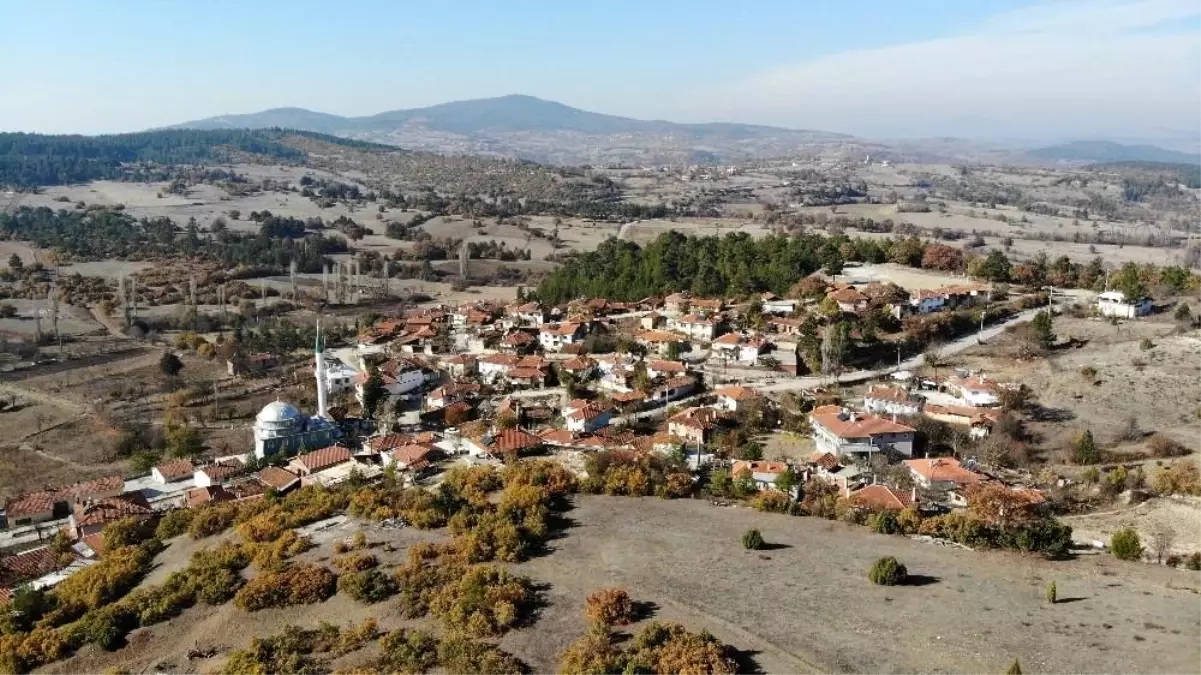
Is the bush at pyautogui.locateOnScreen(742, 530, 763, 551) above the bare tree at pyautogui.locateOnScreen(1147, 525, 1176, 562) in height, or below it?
above

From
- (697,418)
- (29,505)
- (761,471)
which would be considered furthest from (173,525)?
(697,418)

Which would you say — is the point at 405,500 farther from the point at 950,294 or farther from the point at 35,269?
the point at 35,269

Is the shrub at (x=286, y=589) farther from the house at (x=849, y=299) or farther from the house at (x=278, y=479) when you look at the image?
the house at (x=849, y=299)

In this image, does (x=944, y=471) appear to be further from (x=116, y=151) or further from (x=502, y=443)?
(x=116, y=151)

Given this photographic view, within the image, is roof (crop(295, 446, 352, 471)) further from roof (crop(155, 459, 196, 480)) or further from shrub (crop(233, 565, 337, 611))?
shrub (crop(233, 565, 337, 611))

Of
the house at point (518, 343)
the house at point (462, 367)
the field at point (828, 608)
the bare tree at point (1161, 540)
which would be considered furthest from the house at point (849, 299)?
the field at point (828, 608)

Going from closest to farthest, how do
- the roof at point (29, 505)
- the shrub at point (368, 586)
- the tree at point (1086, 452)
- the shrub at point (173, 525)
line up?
the shrub at point (368, 586) → the shrub at point (173, 525) → the roof at point (29, 505) → the tree at point (1086, 452)

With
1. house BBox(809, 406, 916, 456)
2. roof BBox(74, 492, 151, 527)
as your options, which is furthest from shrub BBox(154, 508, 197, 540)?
house BBox(809, 406, 916, 456)

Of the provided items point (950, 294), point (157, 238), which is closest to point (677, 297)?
point (950, 294)
